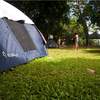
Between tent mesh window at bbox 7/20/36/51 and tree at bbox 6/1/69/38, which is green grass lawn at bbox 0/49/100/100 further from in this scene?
tree at bbox 6/1/69/38

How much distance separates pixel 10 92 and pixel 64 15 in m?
28.3

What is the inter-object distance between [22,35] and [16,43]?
164cm

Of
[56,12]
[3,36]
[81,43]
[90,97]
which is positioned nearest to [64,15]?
[56,12]

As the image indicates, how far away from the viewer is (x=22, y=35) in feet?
48.7

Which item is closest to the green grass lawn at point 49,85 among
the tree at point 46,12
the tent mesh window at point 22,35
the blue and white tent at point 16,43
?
the blue and white tent at point 16,43

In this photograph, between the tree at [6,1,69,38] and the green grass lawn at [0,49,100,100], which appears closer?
the green grass lawn at [0,49,100,100]

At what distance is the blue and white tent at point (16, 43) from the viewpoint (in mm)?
11961

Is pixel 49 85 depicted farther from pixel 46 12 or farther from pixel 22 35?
pixel 46 12

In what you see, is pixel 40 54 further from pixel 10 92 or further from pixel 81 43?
pixel 81 43

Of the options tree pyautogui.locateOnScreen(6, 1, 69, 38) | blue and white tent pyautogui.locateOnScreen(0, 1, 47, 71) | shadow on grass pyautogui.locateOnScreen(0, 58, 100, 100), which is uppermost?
tree pyautogui.locateOnScreen(6, 1, 69, 38)

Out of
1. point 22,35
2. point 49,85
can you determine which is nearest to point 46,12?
point 22,35

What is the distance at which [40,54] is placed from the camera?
16906 millimetres

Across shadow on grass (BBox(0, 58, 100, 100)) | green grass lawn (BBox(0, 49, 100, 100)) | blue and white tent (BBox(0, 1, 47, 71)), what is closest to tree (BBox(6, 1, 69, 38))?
blue and white tent (BBox(0, 1, 47, 71))

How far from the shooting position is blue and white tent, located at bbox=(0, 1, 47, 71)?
1196cm
